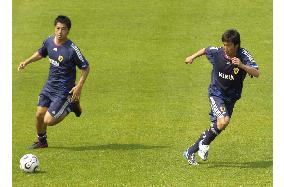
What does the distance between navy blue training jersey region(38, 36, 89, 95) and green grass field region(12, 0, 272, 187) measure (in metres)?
1.28

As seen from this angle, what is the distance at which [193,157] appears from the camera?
14.8m

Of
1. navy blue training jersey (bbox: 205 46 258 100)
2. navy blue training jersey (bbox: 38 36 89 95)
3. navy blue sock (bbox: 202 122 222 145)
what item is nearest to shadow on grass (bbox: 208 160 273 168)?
navy blue sock (bbox: 202 122 222 145)

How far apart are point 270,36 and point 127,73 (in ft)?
27.5

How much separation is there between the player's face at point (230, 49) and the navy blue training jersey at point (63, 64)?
317 centimetres

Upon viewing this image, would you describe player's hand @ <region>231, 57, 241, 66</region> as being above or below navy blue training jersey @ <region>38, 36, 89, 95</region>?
above

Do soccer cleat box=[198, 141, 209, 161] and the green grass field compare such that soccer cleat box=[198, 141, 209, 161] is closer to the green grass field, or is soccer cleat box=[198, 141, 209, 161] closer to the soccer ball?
the green grass field

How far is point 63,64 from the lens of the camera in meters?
16.3

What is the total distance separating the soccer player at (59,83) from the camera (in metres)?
16.2

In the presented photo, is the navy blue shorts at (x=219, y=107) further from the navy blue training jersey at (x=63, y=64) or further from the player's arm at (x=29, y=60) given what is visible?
the player's arm at (x=29, y=60)

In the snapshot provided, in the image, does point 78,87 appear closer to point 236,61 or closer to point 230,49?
point 230,49

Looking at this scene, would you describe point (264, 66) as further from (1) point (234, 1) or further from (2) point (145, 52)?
(1) point (234, 1)

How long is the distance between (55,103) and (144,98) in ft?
19.5

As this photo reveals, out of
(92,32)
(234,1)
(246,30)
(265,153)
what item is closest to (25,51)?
(92,32)

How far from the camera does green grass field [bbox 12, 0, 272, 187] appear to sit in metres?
14.3
